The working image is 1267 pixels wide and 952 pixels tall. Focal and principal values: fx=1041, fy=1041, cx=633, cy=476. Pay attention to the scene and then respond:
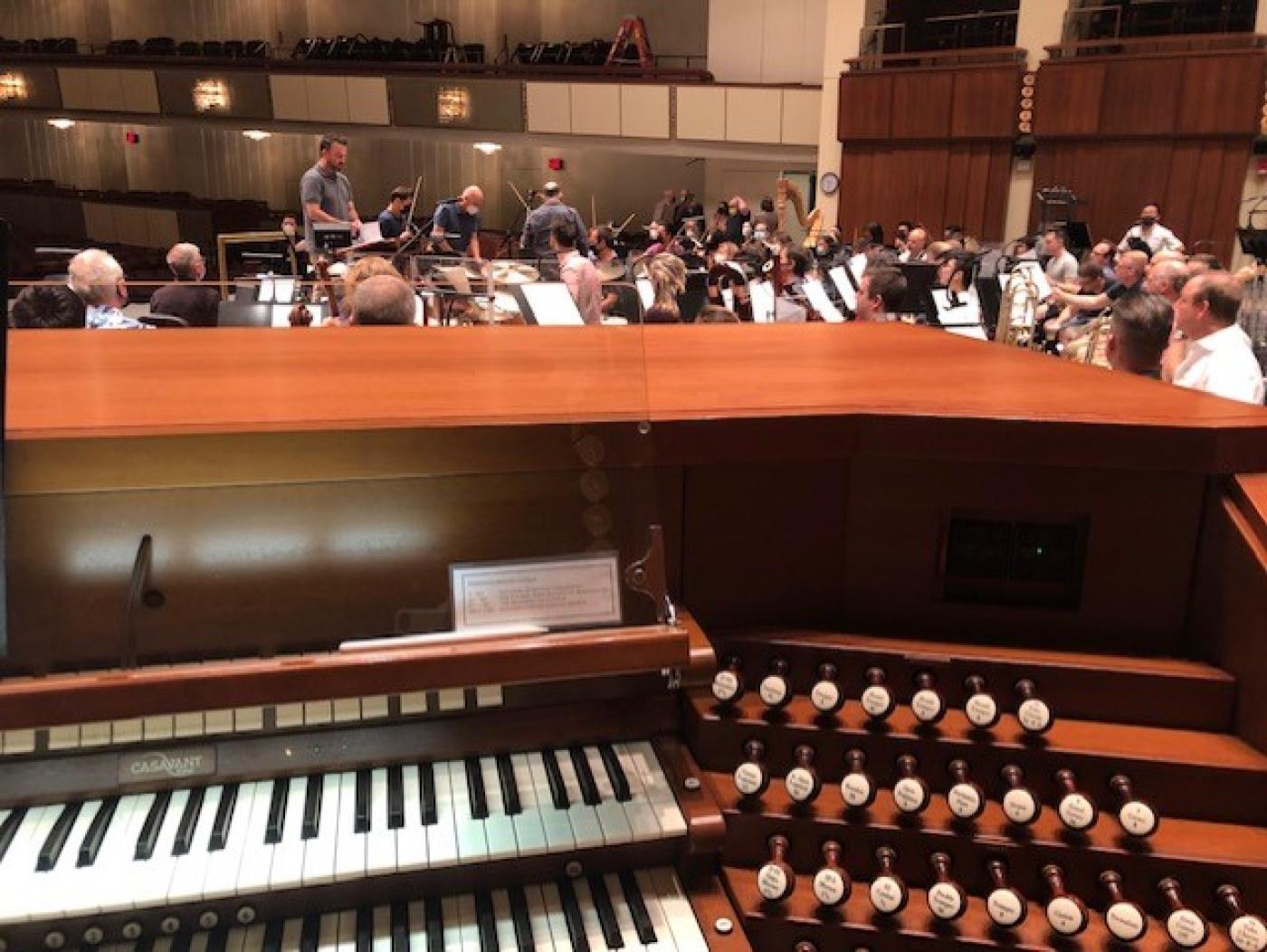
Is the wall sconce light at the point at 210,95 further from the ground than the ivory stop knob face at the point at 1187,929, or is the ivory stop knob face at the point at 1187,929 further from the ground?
the wall sconce light at the point at 210,95

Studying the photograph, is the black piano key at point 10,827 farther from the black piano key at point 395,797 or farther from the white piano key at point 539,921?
the white piano key at point 539,921

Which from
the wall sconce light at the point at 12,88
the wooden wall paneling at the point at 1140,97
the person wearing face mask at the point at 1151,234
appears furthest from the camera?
the wall sconce light at the point at 12,88

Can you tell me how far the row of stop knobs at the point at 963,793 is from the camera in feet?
4.99

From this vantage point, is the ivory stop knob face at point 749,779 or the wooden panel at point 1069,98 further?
the wooden panel at point 1069,98

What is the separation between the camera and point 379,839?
142 cm

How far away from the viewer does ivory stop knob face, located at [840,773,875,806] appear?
1554 millimetres

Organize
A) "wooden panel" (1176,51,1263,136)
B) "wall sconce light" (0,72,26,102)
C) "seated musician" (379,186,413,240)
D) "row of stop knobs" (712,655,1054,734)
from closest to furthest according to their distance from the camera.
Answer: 1. "row of stop knobs" (712,655,1054,734)
2. "seated musician" (379,186,413,240)
3. "wooden panel" (1176,51,1263,136)
4. "wall sconce light" (0,72,26,102)

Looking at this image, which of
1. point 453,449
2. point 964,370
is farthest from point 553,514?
point 964,370

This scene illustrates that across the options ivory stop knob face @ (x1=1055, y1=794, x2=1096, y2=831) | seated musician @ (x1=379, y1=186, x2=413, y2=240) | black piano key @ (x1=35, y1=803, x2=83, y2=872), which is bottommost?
ivory stop knob face @ (x1=1055, y1=794, x2=1096, y2=831)

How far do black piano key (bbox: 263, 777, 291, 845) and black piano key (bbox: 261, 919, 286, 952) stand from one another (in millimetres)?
107

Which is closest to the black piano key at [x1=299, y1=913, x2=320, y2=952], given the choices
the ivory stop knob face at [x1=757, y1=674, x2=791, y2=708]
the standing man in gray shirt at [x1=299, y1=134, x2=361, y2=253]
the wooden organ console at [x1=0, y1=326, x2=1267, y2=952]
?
the wooden organ console at [x1=0, y1=326, x2=1267, y2=952]

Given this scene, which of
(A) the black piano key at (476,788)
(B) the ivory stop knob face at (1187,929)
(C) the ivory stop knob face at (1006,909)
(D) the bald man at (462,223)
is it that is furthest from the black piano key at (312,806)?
(D) the bald man at (462,223)

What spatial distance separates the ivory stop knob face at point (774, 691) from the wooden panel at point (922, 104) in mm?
12796

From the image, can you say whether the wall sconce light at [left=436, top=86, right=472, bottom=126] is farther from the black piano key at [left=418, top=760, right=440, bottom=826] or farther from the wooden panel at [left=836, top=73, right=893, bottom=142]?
the black piano key at [left=418, top=760, right=440, bottom=826]
